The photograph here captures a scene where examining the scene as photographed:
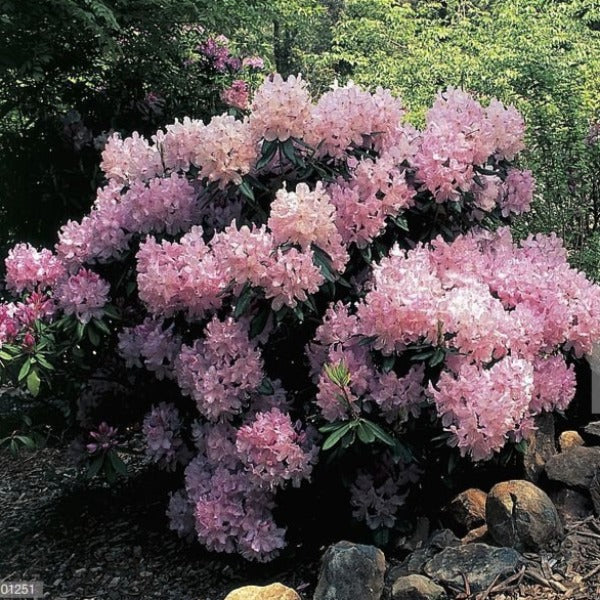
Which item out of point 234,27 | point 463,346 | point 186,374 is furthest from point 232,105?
point 463,346

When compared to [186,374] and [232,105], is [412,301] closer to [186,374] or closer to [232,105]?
[186,374]

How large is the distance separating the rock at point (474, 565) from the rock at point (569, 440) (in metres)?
0.83

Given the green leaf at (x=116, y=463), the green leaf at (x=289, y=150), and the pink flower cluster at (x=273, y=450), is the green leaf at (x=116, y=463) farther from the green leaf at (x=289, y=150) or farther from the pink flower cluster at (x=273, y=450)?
the green leaf at (x=289, y=150)

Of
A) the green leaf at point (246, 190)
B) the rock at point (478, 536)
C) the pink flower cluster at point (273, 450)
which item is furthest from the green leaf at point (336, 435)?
the green leaf at point (246, 190)

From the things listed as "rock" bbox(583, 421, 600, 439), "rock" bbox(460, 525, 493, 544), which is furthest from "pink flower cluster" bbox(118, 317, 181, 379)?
"rock" bbox(583, 421, 600, 439)

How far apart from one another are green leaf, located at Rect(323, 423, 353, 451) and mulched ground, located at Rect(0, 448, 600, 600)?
22.7 inches

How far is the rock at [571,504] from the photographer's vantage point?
2852 mm

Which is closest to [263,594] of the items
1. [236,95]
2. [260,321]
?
[260,321]

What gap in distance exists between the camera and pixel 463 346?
275 cm

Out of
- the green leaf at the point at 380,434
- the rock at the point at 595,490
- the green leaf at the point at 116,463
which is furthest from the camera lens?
the green leaf at the point at 116,463

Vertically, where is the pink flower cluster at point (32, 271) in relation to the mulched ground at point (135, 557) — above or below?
above

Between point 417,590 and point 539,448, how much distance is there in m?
0.91

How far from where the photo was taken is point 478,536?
2.82 meters

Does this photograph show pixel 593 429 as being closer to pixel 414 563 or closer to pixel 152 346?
pixel 414 563
